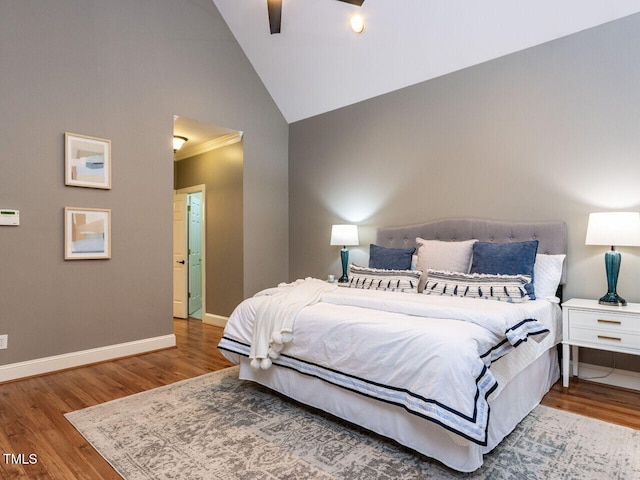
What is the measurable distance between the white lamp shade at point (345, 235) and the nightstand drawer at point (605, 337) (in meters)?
2.32

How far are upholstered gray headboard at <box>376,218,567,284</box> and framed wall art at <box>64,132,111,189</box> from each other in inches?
116

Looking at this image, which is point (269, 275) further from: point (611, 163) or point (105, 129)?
point (611, 163)

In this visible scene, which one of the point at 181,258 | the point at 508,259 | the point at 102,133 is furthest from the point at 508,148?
the point at 181,258

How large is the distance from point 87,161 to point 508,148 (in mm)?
3930

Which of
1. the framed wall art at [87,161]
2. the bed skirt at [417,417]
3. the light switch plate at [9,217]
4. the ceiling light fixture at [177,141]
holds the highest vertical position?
the ceiling light fixture at [177,141]

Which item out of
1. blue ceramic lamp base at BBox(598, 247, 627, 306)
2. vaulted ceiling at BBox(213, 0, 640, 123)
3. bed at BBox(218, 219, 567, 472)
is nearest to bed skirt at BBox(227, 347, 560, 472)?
bed at BBox(218, 219, 567, 472)

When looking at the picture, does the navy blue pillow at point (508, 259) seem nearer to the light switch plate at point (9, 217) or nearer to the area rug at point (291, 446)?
the area rug at point (291, 446)

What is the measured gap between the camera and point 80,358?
3553 mm

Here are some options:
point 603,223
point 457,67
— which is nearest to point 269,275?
point 457,67

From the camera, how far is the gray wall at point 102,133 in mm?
3229

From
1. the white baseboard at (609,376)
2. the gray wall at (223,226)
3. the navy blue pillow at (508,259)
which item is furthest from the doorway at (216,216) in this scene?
the white baseboard at (609,376)

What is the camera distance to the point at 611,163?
120 inches

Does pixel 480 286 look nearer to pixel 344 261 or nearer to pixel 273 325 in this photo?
pixel 273 325

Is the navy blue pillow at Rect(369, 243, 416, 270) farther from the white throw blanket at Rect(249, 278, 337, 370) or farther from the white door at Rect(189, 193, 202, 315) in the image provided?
the white door at Rect(189, 193, 202, 315)
